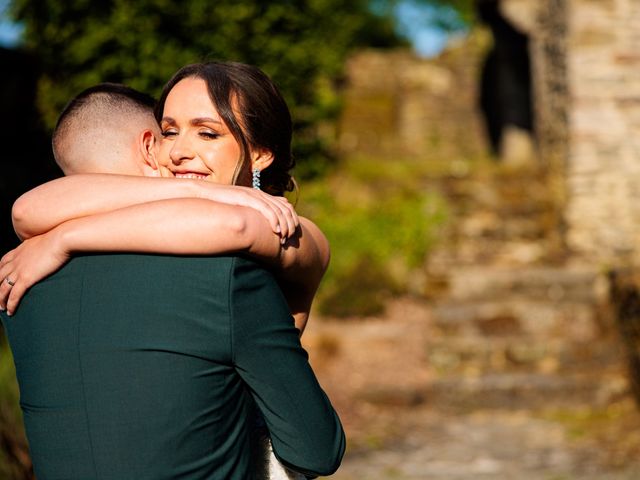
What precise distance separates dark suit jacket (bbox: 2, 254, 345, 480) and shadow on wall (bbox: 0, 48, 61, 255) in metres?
6.61

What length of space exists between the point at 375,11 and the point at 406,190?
14.7m

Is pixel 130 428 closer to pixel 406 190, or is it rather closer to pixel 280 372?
pixel 280 372

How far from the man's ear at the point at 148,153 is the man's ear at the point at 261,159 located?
188 mm

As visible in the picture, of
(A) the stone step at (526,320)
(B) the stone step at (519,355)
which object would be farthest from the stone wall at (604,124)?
(B) the stone step at (519,355)

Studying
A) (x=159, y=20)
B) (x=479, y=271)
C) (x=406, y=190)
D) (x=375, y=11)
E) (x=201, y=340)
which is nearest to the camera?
(x=201, y=340)

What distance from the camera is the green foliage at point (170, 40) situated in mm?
8688

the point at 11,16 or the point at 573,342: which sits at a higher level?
the point at 11,16

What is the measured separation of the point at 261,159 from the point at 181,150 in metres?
0.18

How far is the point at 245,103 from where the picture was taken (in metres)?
1.66

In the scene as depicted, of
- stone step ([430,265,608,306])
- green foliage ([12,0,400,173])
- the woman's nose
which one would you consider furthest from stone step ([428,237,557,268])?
the woman's nose

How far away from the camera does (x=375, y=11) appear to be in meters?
23.7

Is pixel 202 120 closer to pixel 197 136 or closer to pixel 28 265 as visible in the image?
pixel 197 136

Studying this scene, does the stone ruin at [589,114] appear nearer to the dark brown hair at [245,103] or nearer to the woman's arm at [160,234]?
the dark brown hair at [245,103]

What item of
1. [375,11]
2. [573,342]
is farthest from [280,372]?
[375,11]
